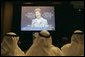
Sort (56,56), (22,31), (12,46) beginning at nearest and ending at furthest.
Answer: (56,56) < (12,46) < (22,31)


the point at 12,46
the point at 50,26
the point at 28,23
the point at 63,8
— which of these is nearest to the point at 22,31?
the point at 28,23

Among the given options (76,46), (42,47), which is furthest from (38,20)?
(42,47)

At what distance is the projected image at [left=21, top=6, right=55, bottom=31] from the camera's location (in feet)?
12.8

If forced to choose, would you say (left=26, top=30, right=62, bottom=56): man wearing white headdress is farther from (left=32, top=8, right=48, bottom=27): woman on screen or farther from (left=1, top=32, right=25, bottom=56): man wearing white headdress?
(left=32, top=8, right=48, bottom=27): woman on screen

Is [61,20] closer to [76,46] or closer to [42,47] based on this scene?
[76,46]

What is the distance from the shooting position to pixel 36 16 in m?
3.96

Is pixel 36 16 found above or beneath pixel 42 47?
above

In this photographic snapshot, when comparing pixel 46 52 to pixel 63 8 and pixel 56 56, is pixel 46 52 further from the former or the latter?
pixel 63 8

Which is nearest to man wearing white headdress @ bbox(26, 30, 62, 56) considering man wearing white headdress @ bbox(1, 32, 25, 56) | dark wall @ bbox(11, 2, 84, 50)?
man wearing white headdress @ bbox(1, 32, 25, 56)

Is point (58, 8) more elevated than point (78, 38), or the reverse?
point (58, 8)

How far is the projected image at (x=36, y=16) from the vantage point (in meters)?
3.92

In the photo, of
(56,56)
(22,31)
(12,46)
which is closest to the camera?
(56,56)

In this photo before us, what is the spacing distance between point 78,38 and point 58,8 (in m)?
1.84

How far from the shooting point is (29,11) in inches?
157
